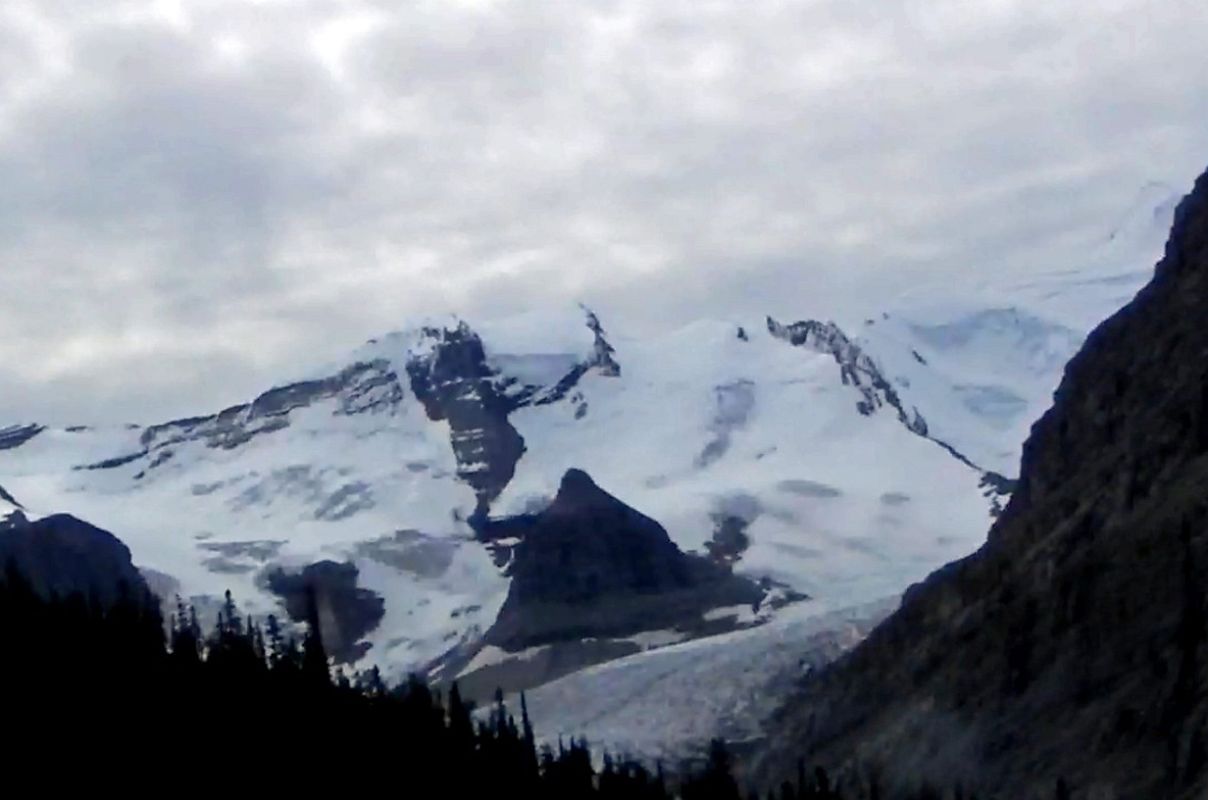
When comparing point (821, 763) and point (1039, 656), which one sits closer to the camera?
point (1039, 656)

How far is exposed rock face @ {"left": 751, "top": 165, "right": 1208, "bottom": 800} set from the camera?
13162 cm

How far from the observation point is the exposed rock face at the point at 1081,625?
13162 cm

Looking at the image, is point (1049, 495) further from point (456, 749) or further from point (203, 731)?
point (203, 731)

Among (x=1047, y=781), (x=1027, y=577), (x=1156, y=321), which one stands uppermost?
(x=1156, y=321)

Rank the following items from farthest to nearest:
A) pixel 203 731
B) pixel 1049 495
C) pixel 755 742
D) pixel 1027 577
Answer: pixel 755 742, pixel 1049 495, pixel 1027 577, pixel 203 731

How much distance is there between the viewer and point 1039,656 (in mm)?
146875

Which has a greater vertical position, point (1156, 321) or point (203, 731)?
point (1156, 321)

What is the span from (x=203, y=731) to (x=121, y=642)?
979cm

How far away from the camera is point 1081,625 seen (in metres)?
144

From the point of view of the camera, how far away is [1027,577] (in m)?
156

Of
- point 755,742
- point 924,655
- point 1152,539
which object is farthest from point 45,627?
point 755,742

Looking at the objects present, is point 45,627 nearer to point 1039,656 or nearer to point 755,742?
point 1039,656

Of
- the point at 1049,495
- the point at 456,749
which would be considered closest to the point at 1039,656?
the point at 1049,495

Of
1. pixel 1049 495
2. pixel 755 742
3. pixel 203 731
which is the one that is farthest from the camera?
pixel 755 742
